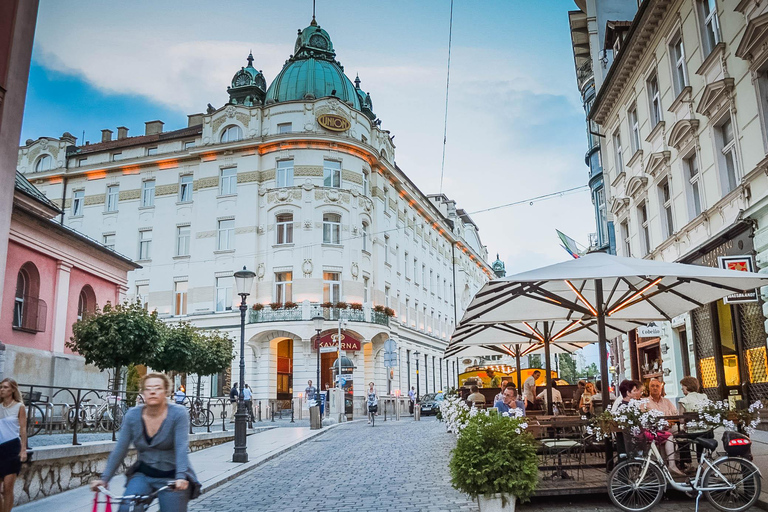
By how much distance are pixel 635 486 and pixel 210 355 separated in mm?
21923

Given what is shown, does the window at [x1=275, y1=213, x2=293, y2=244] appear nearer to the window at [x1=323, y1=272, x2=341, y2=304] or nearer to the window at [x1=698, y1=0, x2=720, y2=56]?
the window at [x1=323, y1=272, x2=341, y2=304]

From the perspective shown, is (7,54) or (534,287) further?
(7,54)

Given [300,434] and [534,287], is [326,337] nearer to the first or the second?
[300,434]

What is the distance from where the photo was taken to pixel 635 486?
24.7 feet

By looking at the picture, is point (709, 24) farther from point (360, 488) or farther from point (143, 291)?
point (143, 291)

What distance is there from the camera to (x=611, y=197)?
24766 mm

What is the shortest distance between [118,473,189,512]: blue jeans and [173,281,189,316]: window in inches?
1474

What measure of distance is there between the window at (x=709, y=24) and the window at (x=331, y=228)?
2676 centimetres

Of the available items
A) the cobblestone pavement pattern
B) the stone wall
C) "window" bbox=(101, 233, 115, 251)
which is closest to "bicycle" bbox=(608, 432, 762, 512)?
the cobblestone pavement pattern

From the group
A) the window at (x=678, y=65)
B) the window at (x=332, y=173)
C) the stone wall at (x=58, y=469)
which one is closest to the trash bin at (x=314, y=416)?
the stone wall at (x=58, y=469)

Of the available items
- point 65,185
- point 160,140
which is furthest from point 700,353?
point 65,185

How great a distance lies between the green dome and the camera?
41781 millimetres

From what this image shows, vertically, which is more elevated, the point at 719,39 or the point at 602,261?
the point at 719,39

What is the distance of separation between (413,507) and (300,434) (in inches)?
576
